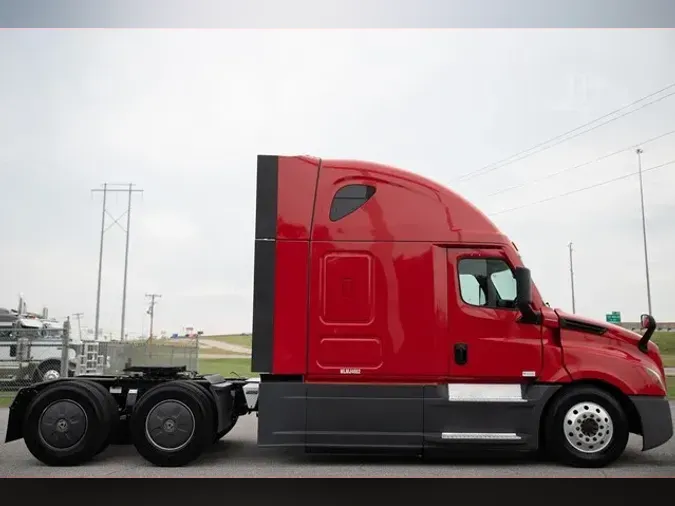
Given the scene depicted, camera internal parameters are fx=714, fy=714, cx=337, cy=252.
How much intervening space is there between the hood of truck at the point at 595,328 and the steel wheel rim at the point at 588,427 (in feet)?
2.96

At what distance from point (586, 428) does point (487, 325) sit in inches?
67.0

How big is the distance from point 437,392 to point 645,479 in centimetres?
246

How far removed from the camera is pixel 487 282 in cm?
902

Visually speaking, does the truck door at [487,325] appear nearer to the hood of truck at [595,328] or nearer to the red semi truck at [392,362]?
the red semi truck at [392,362]

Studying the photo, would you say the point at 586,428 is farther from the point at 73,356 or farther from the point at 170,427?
the point at 73,356

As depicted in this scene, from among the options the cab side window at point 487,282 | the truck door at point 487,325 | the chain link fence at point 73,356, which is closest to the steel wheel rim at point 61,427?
the truck door at point 487,325

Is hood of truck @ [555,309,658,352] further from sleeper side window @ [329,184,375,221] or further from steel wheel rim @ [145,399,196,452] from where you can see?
steel wheel rim @ [145,399,196,452]

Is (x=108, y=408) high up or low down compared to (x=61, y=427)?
up

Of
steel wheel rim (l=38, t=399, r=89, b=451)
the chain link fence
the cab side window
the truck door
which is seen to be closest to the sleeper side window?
the truck door

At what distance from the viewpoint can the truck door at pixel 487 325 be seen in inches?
346

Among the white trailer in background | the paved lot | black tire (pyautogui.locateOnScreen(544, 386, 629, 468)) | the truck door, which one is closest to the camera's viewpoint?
the paved lot

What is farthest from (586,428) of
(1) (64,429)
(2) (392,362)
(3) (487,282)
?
(1) (64,429)

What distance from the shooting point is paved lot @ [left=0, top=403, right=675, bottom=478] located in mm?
8258

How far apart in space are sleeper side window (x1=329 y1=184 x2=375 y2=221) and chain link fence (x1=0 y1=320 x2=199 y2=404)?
10.0 metres
